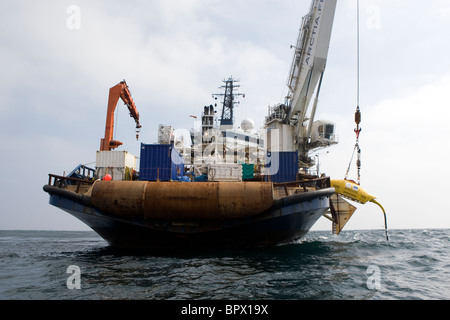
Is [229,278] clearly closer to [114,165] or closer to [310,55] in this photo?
[114,165]

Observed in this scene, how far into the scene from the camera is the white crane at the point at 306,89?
24.0 m

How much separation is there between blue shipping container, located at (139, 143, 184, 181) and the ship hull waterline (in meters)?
3.27

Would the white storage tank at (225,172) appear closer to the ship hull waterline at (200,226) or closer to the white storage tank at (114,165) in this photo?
the ship hull waterline at (200,226)

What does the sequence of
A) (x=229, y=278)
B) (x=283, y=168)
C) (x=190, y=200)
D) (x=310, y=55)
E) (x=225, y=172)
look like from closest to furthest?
(x=229, y=278) < (x=190, y=200) < (x=283, y=168) < (x=225, y=172) < (x=310, y=55)

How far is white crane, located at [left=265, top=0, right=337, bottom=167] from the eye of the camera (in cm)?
2402

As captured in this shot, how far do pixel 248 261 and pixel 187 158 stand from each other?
1892 cm

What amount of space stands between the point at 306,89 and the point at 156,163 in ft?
52.1

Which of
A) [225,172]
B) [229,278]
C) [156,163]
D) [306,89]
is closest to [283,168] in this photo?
[225,172]

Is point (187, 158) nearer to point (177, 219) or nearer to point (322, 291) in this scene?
point (177, 219)

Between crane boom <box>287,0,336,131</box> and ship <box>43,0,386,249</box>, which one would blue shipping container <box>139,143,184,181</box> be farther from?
crane boom <box>287,0,336,131</box>

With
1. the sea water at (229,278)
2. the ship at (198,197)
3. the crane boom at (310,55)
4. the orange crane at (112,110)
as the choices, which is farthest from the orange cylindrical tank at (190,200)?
the crane boom at (310,55)

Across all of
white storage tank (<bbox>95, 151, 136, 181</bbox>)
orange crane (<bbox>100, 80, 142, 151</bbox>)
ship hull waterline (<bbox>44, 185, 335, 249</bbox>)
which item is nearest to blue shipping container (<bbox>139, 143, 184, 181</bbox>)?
white storage tank (<bbox>95, 151, 136, 181</bbox>)

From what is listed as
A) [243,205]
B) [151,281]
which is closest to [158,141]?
[243,205]

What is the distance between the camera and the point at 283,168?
695 inches
